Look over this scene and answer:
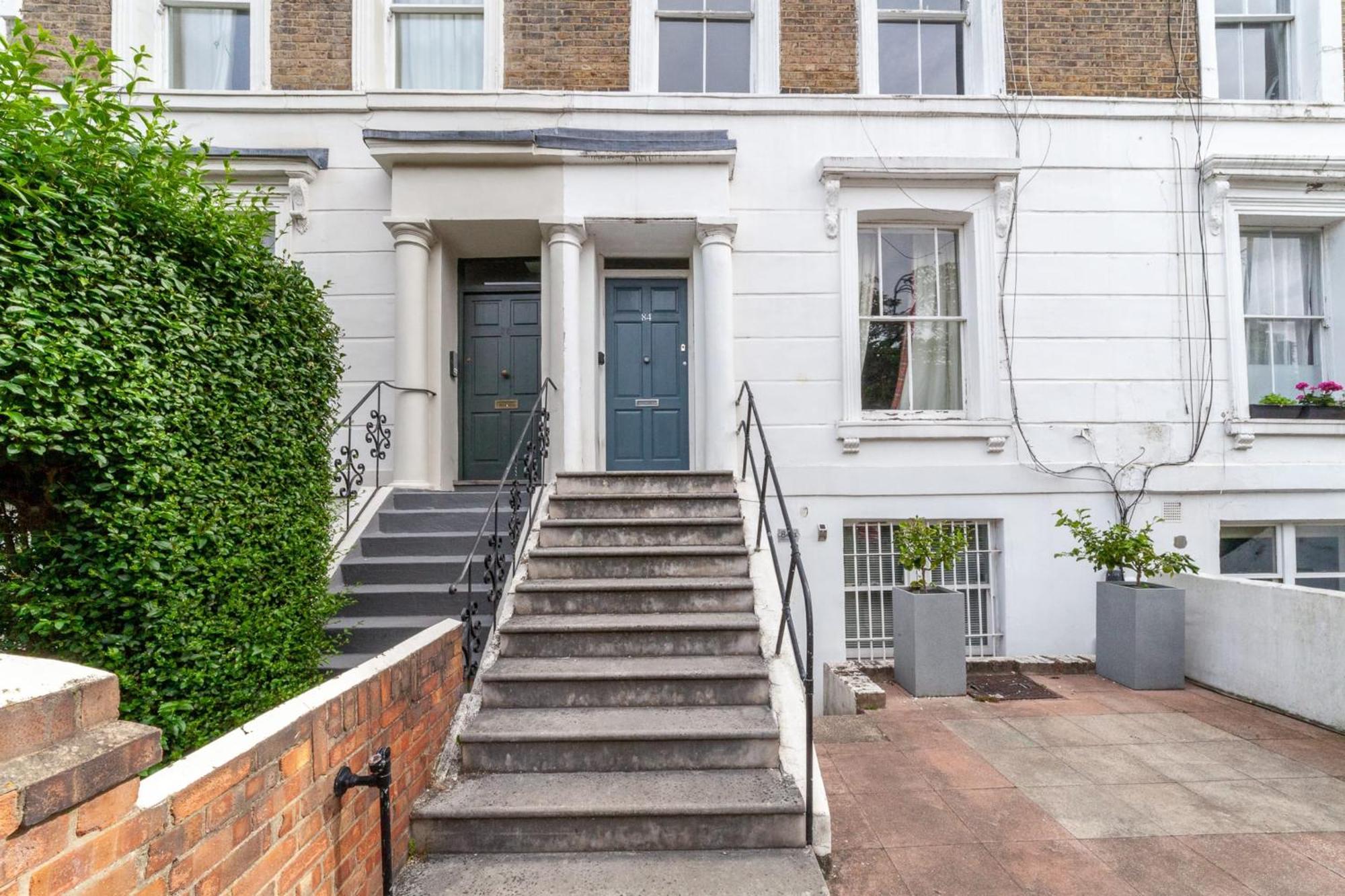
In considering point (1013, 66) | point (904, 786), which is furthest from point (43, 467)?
point (1013, 66)

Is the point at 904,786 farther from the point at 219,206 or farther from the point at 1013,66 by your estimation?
the point at 1013,66

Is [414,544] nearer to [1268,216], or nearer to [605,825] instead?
[605,825]

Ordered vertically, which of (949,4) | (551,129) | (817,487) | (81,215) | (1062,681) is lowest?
(1062,681)

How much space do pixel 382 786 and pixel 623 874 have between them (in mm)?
1154

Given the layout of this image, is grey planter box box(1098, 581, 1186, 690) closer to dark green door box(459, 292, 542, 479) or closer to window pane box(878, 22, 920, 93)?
window pane box(878, 22, 920, 93)

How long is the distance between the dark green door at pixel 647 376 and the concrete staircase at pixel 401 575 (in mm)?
1770

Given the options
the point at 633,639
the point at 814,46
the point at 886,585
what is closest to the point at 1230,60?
the point at 814,46

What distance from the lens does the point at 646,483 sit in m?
5.69

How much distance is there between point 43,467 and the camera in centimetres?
246

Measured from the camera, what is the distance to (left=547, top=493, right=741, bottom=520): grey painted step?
5344mm

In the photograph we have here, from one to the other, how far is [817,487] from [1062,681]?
2769 mm

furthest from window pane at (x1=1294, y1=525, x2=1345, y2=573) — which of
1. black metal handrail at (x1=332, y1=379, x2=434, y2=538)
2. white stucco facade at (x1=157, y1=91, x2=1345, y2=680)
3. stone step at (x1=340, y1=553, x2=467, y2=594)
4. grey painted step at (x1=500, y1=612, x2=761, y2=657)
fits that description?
black metal handrail at (x1=332, y1=379, x2=434, y2=538)

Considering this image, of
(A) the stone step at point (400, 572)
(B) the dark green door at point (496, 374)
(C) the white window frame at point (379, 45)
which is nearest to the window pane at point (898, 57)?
(C) the white window frame at point (379, 45)

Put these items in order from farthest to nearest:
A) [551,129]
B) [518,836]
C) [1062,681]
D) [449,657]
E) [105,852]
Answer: [551,129] < [1062,681] < [449,657] < [518,836] < [105,852]
